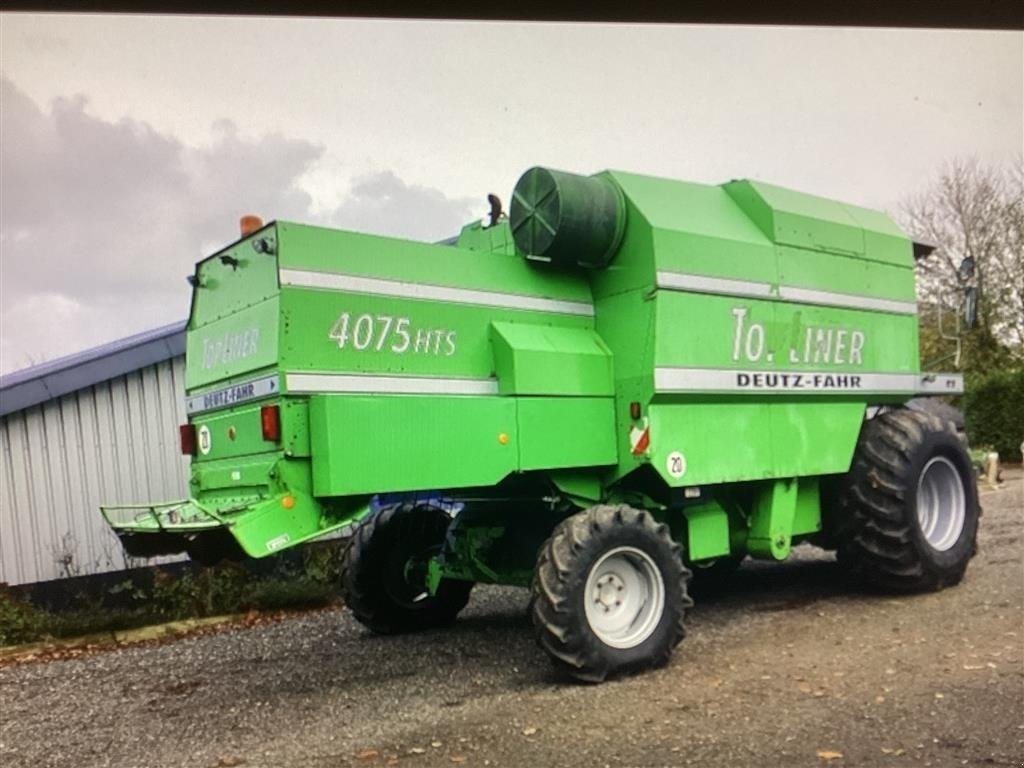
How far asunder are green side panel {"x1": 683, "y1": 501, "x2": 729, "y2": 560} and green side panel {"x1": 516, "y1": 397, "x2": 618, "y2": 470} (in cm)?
86

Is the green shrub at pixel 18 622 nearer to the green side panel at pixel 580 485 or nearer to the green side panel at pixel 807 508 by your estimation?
the green side panel at pixel 580 485

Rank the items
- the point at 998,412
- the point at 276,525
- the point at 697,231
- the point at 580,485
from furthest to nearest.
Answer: the point at 998,412
the point at 697,231
the point at 580,485
the point at 276,525

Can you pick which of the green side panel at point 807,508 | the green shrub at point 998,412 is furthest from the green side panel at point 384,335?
the green shrub at point 998,412

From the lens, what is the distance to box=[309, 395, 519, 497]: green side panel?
4.36 meters

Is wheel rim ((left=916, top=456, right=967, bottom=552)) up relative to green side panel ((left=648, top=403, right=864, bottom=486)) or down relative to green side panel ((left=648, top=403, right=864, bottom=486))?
down

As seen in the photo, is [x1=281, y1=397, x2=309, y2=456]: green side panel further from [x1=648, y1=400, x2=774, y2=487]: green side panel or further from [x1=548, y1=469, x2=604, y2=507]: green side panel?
[x1=648, y1=400, x2=774, y2=487]: green side panel

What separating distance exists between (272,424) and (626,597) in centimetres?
232

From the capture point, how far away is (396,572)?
6512 millimetres

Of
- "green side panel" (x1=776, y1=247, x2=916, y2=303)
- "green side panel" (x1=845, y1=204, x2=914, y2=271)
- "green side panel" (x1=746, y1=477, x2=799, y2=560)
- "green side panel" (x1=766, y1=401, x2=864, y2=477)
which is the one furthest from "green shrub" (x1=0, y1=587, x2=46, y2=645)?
"green side panel" (x1=845, y1=204, x2=914, y2=271)

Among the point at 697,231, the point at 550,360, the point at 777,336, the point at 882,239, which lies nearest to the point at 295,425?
the point at 550,360

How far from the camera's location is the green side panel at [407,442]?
4363 millimetres

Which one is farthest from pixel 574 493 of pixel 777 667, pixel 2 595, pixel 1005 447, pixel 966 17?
pixel 1005 447

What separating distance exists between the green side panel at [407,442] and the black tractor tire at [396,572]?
183 cm

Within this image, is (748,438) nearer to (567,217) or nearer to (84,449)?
(567,217)
